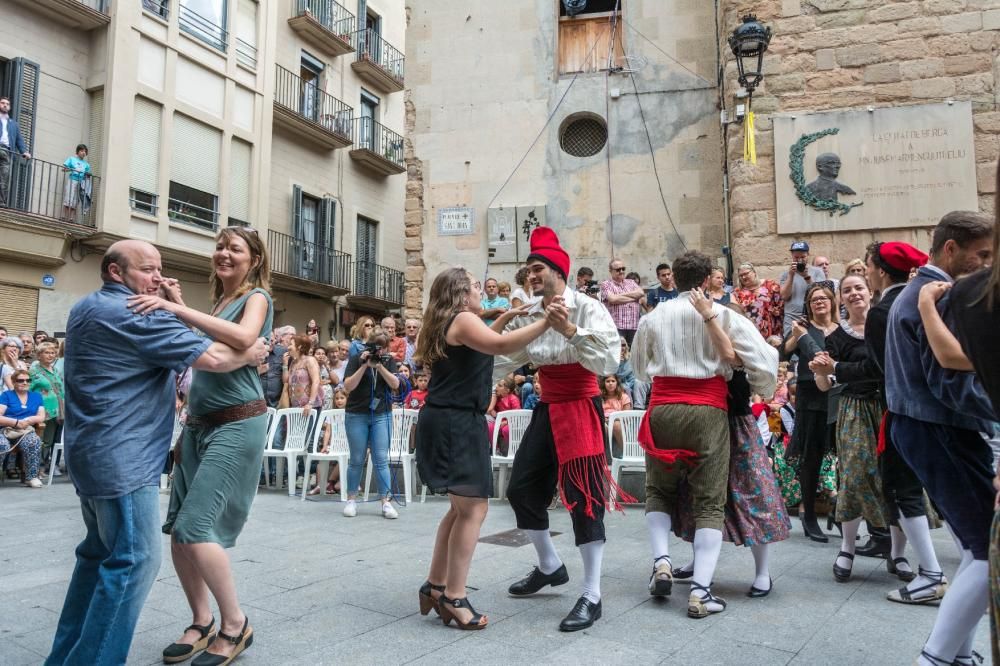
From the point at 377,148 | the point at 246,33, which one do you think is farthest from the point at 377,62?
the point at 246,33

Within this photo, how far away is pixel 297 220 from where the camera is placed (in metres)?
22.1

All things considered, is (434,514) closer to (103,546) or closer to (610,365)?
(610,365)

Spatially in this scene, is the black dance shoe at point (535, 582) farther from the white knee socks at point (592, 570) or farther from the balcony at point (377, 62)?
the balcony at point (377, 62)

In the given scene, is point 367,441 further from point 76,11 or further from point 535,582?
point 76,11

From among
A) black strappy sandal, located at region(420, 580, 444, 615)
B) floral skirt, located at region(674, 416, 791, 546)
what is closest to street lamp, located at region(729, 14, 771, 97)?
floral skirt, located at region(674, 416, 791, 546)

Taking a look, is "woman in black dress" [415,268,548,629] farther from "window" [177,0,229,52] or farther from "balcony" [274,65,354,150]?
"balcony" [274,65,354,150]

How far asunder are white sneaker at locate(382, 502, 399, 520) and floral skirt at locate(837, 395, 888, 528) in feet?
12.5

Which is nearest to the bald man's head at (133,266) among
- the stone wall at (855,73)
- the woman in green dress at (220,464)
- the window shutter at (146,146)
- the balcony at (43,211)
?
the woman in green dress at (220,464)

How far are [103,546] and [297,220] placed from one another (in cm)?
2009

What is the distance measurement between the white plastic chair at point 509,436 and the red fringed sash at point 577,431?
382 centimetres

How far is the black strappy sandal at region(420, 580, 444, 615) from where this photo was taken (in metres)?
3.68

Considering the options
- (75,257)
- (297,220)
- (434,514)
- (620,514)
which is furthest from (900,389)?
(297,220)

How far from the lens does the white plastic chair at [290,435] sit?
8.69 m

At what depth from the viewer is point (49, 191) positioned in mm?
15484
